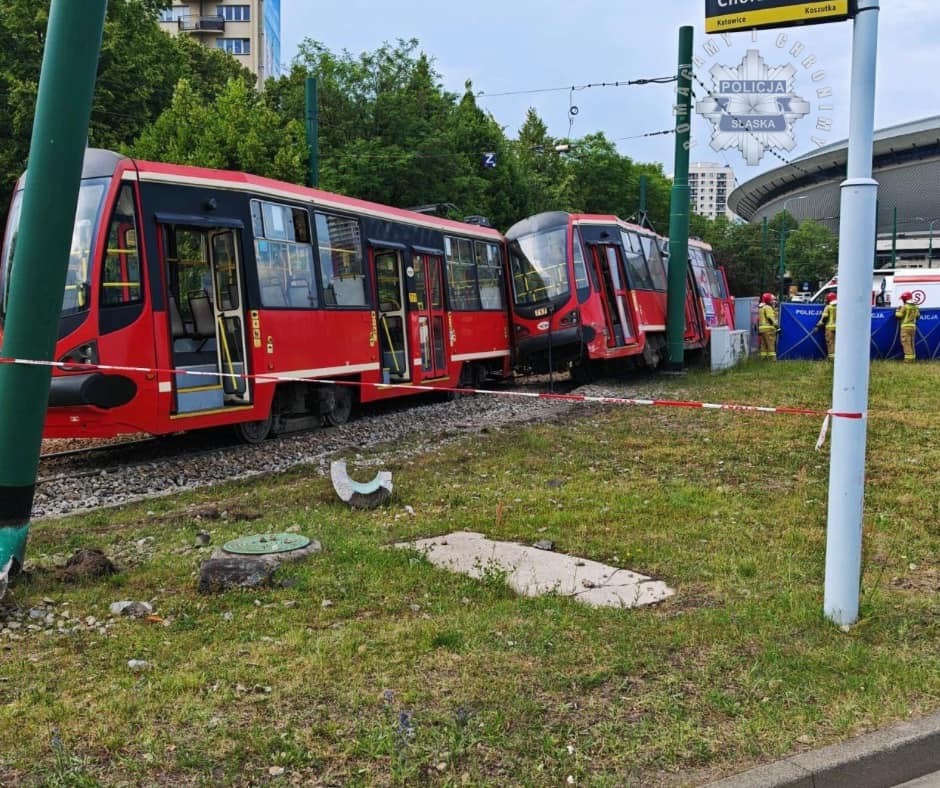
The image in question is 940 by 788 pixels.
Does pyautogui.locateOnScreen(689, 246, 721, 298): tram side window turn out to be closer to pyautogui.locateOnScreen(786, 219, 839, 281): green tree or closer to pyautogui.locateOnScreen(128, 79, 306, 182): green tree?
pyautogui.locateOnScreen(128, 79, 306, 182): green tree

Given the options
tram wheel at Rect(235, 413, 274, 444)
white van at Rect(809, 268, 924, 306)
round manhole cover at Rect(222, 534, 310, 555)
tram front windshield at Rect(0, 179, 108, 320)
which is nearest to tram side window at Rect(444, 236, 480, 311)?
tram wheel at Rect(235, 413, 274, 444)

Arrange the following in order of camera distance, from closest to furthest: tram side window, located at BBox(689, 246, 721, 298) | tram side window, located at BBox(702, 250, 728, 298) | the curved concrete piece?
the curved concrete piece, tram side window, located at BBox(689, 246, 721, 298), tram side window, located at BBox(702, 250, 728, 298)

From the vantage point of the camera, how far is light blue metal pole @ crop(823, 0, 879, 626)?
4699 mm

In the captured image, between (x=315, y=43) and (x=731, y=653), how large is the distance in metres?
27.0

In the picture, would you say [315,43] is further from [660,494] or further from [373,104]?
[660,494]

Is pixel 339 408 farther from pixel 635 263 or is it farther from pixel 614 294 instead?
pixel 635 263

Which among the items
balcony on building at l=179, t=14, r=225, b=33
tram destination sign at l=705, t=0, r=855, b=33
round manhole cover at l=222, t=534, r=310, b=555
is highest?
balcony on building at l=179, t=14, r=225, b=33

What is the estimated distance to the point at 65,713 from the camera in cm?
390

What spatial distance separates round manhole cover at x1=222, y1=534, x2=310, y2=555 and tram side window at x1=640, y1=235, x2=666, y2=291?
1562 cm

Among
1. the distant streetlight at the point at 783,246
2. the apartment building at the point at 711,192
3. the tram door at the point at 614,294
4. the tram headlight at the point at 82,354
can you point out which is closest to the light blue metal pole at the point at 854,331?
the tram headlight at the point at 82,354

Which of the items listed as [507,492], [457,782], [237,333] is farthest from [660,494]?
[237,333]

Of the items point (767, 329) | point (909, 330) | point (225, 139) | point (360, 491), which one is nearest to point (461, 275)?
point (225, 139)

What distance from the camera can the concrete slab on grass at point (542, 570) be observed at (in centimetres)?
544

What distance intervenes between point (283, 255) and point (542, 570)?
23.6ft
